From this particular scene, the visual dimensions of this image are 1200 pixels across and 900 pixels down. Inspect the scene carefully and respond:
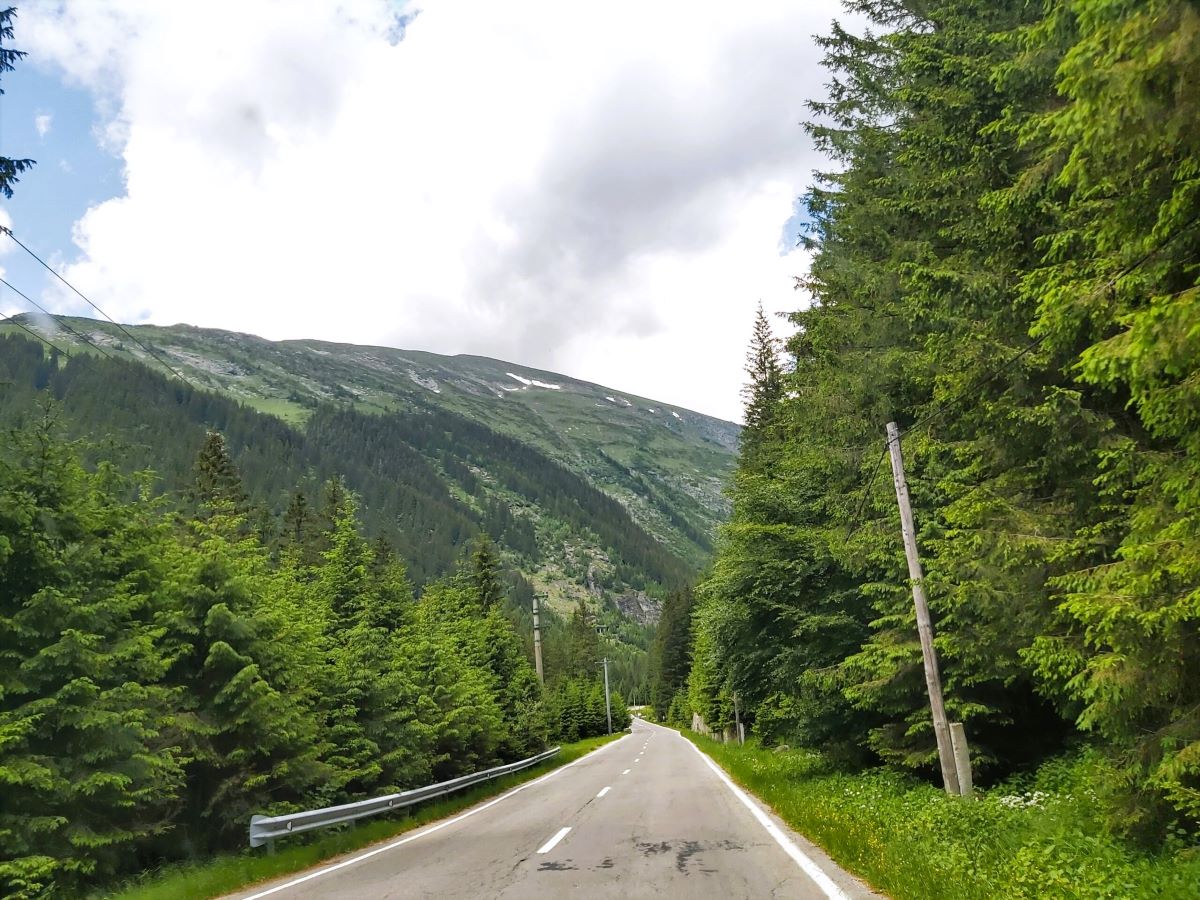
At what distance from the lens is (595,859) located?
31.7 feet

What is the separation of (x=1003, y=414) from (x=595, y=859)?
7.90 metres

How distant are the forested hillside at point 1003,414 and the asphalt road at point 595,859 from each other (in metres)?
3.32

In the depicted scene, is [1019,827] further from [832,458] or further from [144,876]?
[144,876]

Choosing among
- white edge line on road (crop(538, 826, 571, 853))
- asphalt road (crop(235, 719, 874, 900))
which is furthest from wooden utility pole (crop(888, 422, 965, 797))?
white edge line on road (crop(538, 826, 571, 853))

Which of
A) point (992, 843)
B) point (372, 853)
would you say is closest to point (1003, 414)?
point (992, 843)

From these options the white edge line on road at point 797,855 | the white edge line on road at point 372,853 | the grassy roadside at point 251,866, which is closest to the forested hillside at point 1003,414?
the white edge line on road at point 797,855

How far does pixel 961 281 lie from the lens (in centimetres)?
1002

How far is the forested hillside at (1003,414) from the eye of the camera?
18.1ft

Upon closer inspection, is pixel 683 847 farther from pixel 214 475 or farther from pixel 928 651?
pixel 214 475

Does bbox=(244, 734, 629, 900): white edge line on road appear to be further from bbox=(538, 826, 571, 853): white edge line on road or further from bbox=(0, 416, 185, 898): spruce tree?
bbox=(538, 826, 571, 853): white edge line on road

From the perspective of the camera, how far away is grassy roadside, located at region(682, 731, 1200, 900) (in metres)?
6.10

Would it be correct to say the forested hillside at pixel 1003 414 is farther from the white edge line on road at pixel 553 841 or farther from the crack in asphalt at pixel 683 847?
the white edge line on road at pixel 553 841

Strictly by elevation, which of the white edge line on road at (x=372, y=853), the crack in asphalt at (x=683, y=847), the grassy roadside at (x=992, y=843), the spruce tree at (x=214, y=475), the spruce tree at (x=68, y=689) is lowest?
the white edge line on road at (x=372, y=853)

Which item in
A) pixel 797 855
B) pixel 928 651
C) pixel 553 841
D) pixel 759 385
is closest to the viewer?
pixel 797 855
